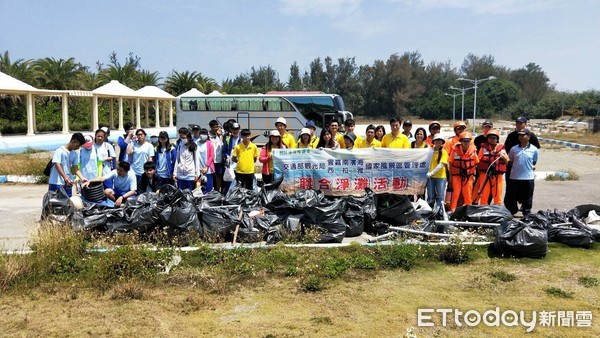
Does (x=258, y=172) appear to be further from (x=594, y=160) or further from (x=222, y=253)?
(x=594, y=160)

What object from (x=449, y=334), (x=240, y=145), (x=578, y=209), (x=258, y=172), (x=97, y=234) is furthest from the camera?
(x=258, y=172)

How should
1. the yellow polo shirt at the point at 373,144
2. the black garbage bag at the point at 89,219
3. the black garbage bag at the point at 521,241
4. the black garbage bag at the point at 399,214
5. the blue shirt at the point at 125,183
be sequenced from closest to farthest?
1. the black garbage bag at the point at 521,241
2. the black garbage bag at the point at 89,219
3. the black garbage bag at the point at 399,214
4. the blue shirt at the point at 125,183
5. the yellow polo shirt at the point at 373,144

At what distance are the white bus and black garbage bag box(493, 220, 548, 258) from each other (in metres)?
16.9

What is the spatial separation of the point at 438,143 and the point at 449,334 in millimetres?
3979

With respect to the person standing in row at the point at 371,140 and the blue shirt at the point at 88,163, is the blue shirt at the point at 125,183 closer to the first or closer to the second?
the blue shirt at the point at 88,163

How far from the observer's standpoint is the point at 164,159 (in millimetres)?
8180

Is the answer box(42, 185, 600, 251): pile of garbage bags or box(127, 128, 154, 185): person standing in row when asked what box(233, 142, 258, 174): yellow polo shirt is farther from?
box(127, 128, 154, 185): person standing in row

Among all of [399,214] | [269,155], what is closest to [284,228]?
[399,214]

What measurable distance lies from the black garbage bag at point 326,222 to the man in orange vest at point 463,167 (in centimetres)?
Result: 228

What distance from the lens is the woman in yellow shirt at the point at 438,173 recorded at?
23.9ft

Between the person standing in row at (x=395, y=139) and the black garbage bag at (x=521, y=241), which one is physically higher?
the person standing in row at (x=395, y=139)

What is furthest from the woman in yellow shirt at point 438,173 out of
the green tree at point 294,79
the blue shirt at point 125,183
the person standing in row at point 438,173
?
the green tree at point 294,79

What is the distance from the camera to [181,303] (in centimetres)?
441

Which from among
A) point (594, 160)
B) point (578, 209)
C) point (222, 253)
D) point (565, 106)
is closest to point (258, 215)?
point (222, 253)
